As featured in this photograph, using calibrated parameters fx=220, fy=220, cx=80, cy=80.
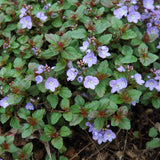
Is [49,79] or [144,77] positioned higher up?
[49,79]

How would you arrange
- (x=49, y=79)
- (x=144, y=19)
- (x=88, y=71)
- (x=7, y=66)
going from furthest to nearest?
(x=144, y=19), (x=7, y=66), (x=88, y=71), (x=49, y=79)

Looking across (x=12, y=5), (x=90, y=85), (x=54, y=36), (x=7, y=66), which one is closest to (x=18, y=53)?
(x=7, y=66)

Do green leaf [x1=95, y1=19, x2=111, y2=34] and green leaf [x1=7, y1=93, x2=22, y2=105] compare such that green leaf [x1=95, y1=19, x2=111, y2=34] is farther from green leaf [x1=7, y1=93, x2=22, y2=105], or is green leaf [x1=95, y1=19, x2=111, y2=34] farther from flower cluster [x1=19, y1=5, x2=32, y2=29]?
green leaf [x1=7, y1=93, x2=22, y2=105]

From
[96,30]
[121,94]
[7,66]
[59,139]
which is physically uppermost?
[96,30]

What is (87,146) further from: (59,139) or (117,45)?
(117,45)

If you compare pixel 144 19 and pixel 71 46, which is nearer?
pixel 71 46

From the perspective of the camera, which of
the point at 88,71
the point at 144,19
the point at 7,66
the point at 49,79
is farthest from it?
the point at 144,19

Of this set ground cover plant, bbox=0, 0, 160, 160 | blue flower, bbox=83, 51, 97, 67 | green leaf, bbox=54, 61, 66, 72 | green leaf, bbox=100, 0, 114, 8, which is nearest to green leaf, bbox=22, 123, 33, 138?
ground cover plant, bbox=0, 0, 160, 160

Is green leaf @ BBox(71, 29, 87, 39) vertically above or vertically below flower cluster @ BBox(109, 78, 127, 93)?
above

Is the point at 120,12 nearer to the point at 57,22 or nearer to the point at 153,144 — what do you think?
the point at 57,22
